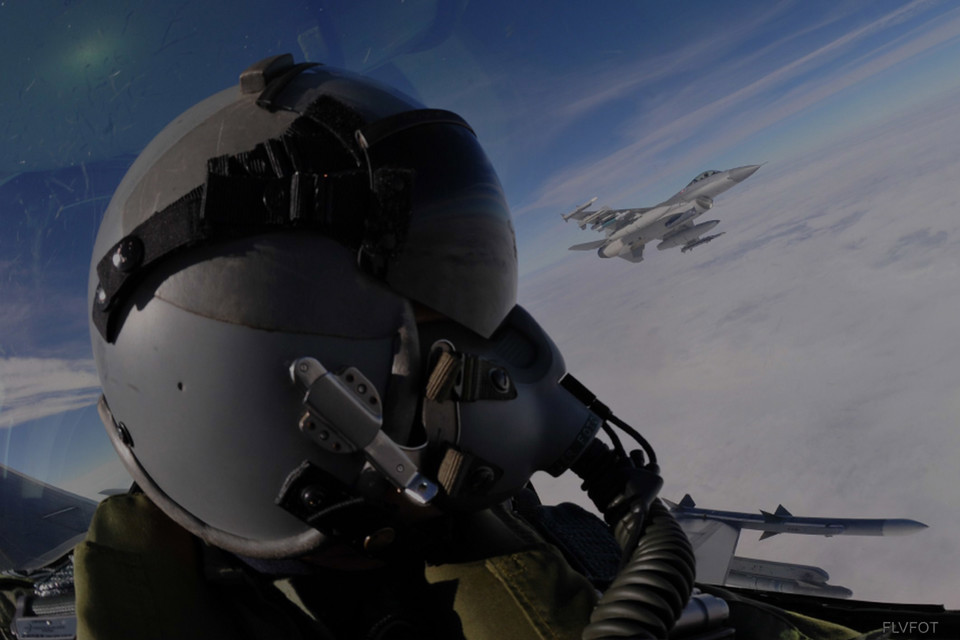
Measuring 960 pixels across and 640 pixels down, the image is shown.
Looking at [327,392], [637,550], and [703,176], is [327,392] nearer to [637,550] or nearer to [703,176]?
[637,550]

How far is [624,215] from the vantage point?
31547 millimetres

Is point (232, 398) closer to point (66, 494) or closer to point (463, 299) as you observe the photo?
point (463, 299)

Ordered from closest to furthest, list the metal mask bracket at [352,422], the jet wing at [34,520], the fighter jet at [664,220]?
the metal mask bracket at [352,422], the jet wing at [34,520], the fighter jet at [664,220]

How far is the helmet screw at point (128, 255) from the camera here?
3.01 ft

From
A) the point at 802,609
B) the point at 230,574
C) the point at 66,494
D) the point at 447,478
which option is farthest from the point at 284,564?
the point at 66,494

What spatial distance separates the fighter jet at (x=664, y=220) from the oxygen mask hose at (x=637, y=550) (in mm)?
29004

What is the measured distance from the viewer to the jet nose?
105 ft

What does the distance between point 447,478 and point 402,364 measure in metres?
0.18

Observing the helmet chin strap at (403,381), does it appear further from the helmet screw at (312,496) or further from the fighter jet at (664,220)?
the fighter jet at (664,220)

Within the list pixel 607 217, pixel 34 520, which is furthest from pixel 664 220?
pixel 34 520

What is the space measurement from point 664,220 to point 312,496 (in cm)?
3076

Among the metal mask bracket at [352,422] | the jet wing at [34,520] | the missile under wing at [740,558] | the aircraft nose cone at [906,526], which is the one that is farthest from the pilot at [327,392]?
the aircraft nose cone at [906,526]

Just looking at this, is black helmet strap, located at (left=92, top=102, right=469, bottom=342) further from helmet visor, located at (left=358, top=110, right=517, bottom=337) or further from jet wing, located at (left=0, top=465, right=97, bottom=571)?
jet wing, located at (left=0, top=465, right=97, bottom=571)

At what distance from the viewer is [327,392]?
869 millimetres
